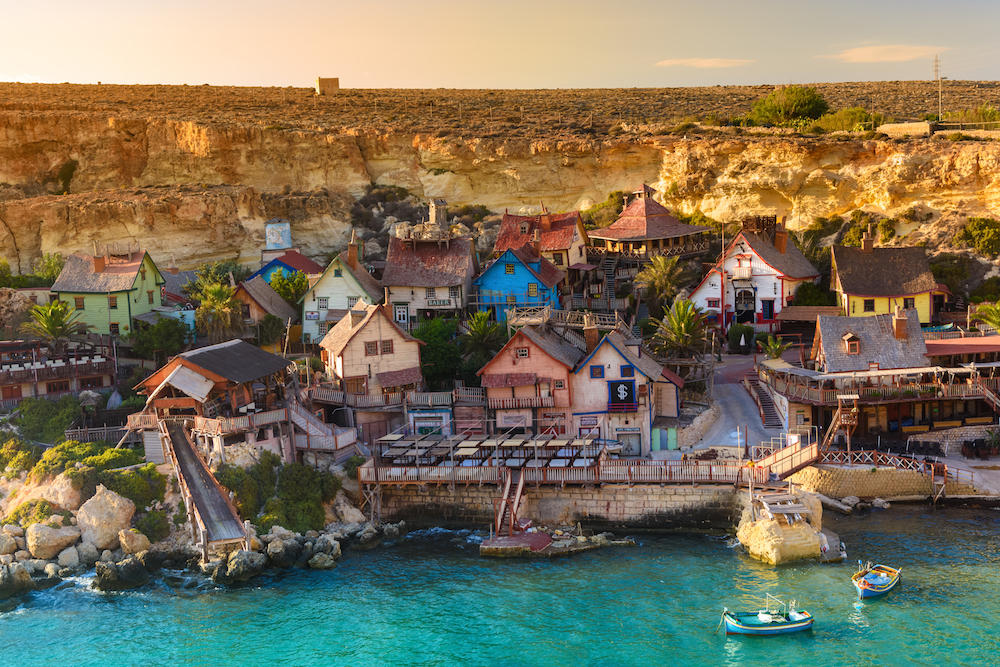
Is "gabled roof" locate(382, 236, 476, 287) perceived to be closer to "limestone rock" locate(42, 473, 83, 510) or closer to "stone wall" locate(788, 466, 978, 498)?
"limestone rock" locate(42, 473, 83, 510)

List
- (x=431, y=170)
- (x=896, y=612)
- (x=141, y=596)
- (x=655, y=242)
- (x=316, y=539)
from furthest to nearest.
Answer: (x=431, y=170) → (x=655, y=242) → (x=316, y=539) → (x=141, y=596) → (x=896, y=612)

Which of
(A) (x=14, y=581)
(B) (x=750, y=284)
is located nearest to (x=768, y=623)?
(A) (x=14, y=581)

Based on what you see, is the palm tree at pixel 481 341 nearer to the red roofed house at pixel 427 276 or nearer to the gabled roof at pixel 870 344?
the red roofed house at pixel 427 276

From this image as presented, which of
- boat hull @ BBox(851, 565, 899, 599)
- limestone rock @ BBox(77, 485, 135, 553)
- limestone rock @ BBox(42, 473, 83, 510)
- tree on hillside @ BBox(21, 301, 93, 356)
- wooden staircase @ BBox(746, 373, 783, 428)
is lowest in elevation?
boat hull @ BBox(851, 565, 899, 599)

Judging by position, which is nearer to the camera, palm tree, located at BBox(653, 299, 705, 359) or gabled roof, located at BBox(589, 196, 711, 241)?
palm tree, located at BBox(653, 299, 705, 359)

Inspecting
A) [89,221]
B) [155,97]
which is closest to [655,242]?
[89,221]

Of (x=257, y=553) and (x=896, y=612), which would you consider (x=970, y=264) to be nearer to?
(x=896, y=612)

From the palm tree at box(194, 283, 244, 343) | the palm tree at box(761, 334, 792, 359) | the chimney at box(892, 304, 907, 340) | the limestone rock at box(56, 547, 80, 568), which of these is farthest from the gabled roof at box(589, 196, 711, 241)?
the limestone rock at box(56, 547, 80, 568)
